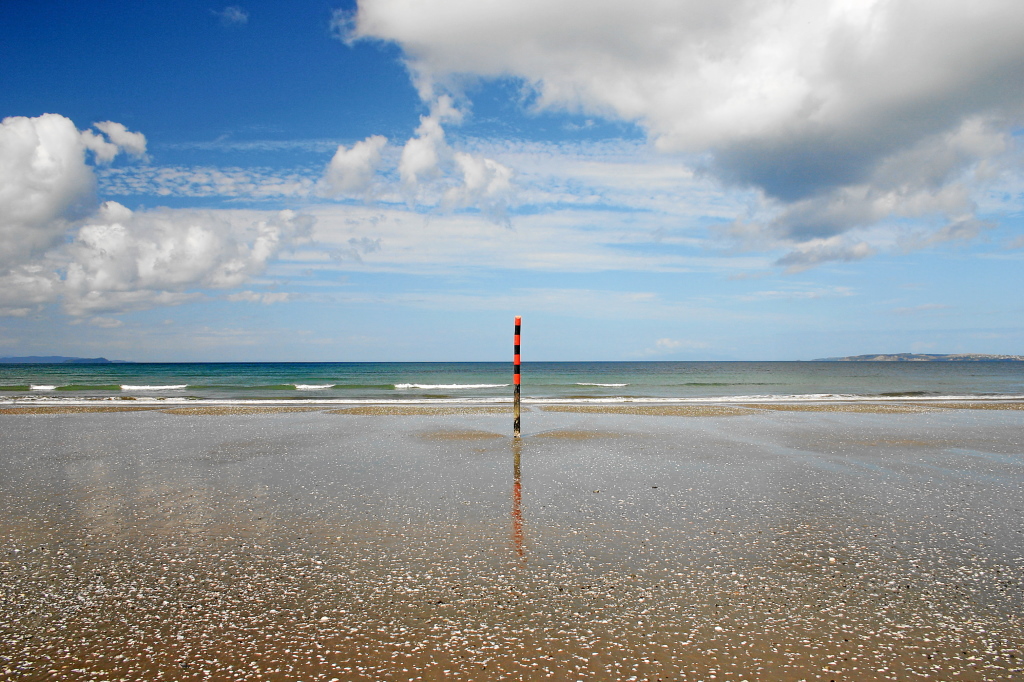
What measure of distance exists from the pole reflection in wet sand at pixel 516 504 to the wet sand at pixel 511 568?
6 cm

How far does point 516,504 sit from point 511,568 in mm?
2233

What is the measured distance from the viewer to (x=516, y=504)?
23.1 ft

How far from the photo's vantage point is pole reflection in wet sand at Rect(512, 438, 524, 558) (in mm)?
5470

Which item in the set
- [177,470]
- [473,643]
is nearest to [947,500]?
[473,643]

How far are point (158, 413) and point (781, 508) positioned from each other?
20.8 metres

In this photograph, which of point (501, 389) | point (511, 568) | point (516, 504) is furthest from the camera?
point (501, 389)

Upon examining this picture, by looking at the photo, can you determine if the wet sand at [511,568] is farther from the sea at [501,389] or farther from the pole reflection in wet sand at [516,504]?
the sea at [501,389]

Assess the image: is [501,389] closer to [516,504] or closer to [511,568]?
[516,504]

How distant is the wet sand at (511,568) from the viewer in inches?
134

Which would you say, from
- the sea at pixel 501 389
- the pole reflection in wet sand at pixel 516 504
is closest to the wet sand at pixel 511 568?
the pole reflection in wet sand at pixel 516 504

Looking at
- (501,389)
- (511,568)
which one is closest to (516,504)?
(511,568)

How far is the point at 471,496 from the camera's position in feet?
24.6

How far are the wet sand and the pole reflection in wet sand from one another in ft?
0.18

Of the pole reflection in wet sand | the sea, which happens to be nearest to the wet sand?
the pole reflection in wet sand
